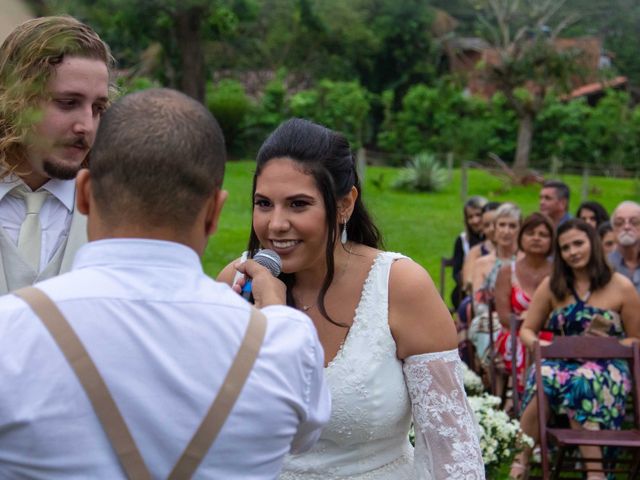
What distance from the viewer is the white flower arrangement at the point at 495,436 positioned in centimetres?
619

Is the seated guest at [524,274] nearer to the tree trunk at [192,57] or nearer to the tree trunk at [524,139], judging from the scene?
the tree trunk at [192,57]

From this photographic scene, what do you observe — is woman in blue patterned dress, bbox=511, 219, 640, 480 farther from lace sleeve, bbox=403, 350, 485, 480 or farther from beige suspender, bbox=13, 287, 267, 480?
beige suspender, bbox=13, 287, 267, 480

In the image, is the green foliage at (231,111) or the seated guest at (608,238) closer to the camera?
the seated guest at (608,238)

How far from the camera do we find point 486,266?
33.6 feet

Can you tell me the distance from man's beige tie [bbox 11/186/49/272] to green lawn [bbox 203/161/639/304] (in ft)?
40.7

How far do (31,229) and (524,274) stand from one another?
267 inches

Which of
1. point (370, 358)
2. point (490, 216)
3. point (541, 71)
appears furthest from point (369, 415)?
point (541, 71)

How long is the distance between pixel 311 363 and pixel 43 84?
46.0 inches

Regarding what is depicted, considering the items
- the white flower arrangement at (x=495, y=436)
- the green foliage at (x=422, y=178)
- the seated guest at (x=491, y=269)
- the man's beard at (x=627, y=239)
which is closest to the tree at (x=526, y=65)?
the green foliage at (x=422, y=178)

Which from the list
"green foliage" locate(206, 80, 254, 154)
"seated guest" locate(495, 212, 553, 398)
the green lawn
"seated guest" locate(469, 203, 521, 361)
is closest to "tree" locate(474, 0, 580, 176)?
the green lawn

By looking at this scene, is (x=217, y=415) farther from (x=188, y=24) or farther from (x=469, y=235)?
(x=188, y=24)

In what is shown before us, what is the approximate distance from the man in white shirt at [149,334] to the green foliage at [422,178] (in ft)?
87.0

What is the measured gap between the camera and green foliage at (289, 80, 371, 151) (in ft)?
121

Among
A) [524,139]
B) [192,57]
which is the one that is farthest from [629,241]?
[524,139]
